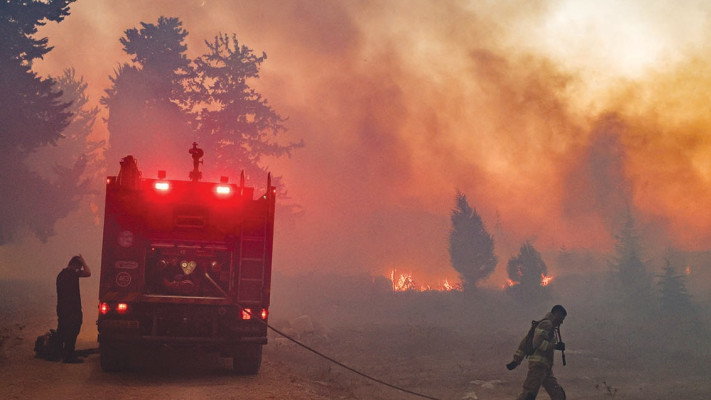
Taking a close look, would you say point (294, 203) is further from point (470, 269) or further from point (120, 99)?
point (470, 269)

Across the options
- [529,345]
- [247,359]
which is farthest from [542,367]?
[247,359]

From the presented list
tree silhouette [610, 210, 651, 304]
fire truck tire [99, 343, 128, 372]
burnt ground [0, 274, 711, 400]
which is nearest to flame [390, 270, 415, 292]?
burnt ground [0, 274, 711, 400]

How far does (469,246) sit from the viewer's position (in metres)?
60.2

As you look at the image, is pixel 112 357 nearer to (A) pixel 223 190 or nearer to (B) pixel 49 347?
(B) pixel 49 347

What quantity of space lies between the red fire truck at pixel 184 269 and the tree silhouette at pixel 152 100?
36648mm

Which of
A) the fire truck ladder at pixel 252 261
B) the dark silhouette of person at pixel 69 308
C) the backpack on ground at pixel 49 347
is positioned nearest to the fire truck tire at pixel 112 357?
the dark silhouette of person at pixel 69 308

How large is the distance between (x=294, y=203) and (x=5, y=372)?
40713mm

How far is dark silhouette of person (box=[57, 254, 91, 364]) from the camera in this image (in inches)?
433

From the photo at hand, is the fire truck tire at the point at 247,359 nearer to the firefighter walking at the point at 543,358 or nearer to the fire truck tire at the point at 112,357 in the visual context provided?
the fire truck tire at the point at 112,357

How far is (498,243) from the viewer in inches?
4582

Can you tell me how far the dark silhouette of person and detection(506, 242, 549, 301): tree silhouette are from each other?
5227 centimetres

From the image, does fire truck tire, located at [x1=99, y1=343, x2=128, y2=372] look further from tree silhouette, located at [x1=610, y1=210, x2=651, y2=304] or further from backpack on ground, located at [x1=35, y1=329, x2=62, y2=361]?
tree silhouette, located at [x1=610, y1=210, x2=651, y2=304]

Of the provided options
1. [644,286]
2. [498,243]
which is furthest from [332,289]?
[498,243]

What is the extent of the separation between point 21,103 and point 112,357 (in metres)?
21.8
